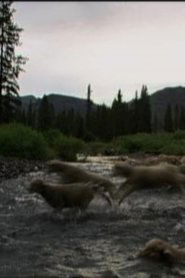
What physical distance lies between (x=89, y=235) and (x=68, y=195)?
1896 millimetres

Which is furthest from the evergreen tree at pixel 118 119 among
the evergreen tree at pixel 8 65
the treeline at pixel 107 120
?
the evergreen tree at pixel 8 65

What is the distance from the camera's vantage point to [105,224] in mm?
11914

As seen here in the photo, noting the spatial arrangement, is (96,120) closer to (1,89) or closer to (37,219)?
(1,89)

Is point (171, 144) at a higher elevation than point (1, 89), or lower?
lower

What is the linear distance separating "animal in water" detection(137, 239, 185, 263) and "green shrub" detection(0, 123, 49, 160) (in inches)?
716

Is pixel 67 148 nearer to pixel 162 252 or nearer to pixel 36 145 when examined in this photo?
pixel 36 145

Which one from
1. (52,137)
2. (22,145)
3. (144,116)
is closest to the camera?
(22,145)

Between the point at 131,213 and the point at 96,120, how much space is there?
7943 cm

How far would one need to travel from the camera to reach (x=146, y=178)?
15016 millimetres

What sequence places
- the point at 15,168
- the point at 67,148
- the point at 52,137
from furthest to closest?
the point at 52,137 → the point at 67,148 → the point at 15,168

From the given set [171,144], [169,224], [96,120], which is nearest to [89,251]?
[169,224]

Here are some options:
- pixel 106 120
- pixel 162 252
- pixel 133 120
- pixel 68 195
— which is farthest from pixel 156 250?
pixel 133 120

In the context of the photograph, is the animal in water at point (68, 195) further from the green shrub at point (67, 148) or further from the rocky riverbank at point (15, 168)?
the green shrub at point (67, 148)

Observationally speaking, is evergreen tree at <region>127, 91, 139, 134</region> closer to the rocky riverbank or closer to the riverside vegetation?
the riverside vegetation
